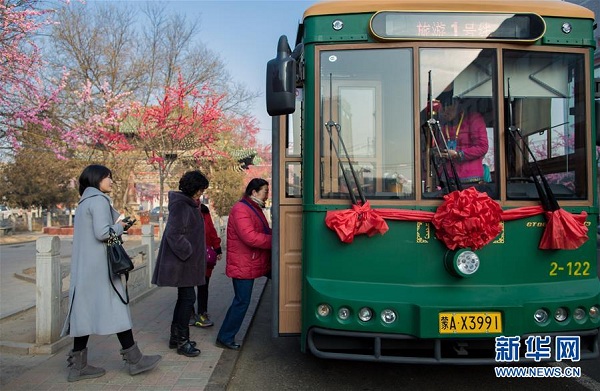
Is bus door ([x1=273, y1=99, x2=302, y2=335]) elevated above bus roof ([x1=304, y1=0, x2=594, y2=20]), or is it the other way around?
bus roof ([x1=304, y1=0, x2=594, y2=20])

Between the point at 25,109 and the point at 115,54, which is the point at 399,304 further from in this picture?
the point at 115,54

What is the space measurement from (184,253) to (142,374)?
111 centimetres

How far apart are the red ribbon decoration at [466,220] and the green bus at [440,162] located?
1 centimetres

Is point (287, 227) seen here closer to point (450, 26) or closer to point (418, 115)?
point (418, 115)

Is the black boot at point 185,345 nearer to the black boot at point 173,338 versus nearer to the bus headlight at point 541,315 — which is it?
the black boot at point 173,338

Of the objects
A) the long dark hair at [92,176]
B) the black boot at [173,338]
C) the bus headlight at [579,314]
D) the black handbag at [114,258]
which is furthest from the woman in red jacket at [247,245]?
the bus headlight at [579,314]

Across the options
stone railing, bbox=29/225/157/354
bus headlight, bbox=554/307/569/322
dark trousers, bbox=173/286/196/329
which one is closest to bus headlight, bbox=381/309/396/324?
bus headlight, bbox=554/307/569/322

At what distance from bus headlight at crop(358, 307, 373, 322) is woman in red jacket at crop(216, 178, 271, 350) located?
1.36 metres

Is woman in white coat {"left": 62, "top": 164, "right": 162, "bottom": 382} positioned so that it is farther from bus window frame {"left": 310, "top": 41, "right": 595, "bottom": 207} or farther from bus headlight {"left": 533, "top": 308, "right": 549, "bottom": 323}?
bus headlight {"left": 533, "top": 308, "right": 549, "bottom": 323}

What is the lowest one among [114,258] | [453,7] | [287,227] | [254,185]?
[114,258]

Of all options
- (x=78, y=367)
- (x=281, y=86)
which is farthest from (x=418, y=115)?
(x=78, y=367)

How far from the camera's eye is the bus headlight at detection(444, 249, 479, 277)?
11.6 feet

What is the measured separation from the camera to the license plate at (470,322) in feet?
11.1

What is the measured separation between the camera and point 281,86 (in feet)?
12.1
